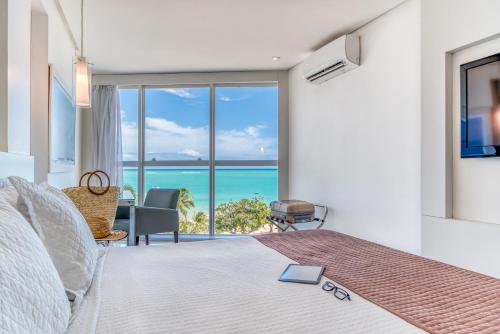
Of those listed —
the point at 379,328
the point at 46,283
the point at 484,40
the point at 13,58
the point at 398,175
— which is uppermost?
the point at 484,40

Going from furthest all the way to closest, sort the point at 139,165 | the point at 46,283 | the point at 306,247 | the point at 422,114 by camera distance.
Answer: the point at 139,165 < the point at 422,114 < the point at 306,247 < the point at 46,283

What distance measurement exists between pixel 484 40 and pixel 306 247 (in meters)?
1.59

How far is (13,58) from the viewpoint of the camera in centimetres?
177

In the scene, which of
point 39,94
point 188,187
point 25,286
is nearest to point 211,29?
point 39,94

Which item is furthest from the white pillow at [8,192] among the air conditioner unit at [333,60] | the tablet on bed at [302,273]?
the air conditioner unit at [333,60]

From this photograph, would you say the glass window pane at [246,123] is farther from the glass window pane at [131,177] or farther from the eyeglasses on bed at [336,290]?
the eyeglasses on bed at [336,290]

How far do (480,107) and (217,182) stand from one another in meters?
3.62

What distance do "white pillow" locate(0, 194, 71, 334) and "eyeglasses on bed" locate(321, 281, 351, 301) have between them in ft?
2.72

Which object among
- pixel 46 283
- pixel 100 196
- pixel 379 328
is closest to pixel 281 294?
pixel 379 328

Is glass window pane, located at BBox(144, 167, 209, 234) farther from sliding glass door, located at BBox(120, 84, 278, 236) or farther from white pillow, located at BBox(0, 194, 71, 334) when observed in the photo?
white pillow, located at BBox(0, 194, 71, 334)

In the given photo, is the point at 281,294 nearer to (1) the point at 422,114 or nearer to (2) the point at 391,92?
(1) the point at 422,114

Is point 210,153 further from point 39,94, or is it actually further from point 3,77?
point 3,77

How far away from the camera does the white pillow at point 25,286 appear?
647 millimetres

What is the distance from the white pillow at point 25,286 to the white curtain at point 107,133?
416 centimetres
